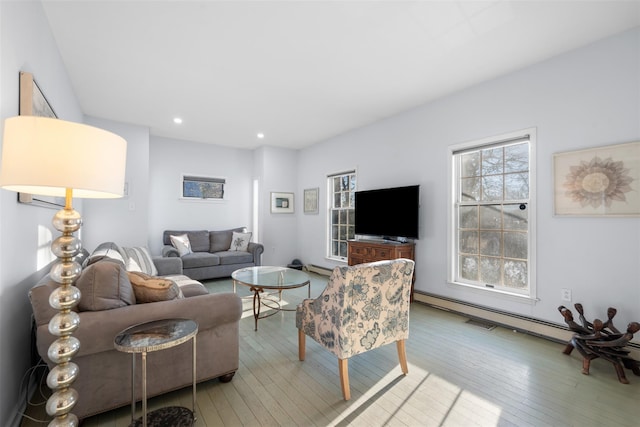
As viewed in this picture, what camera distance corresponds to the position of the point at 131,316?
5.48ft

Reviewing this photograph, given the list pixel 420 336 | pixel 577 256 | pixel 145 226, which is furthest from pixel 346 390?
pixel 145 226

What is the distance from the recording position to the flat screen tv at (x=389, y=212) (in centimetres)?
388

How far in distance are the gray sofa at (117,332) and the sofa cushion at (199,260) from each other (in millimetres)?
3113

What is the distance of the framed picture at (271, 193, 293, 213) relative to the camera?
245 inches

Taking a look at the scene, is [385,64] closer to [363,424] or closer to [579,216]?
[579,216]

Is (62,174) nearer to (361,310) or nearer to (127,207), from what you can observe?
(361,310)

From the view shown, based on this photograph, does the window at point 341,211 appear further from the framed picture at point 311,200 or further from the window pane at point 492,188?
the window pane at point 492,188

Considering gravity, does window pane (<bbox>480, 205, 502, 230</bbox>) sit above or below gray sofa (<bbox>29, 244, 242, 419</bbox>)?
above

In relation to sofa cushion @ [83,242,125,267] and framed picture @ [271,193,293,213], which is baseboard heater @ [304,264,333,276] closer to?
framed picture @ [271,193,293,213]

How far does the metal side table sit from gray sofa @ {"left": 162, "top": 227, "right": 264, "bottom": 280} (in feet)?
11.3

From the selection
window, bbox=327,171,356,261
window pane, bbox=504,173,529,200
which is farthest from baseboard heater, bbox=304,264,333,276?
window pane, bbox=504,173,529,200

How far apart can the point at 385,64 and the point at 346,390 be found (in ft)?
9.56

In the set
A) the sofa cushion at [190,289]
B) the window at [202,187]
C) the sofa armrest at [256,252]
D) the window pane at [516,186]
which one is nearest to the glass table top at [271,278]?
the sofa cushion at [190,289]

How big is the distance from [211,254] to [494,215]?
4538mm
